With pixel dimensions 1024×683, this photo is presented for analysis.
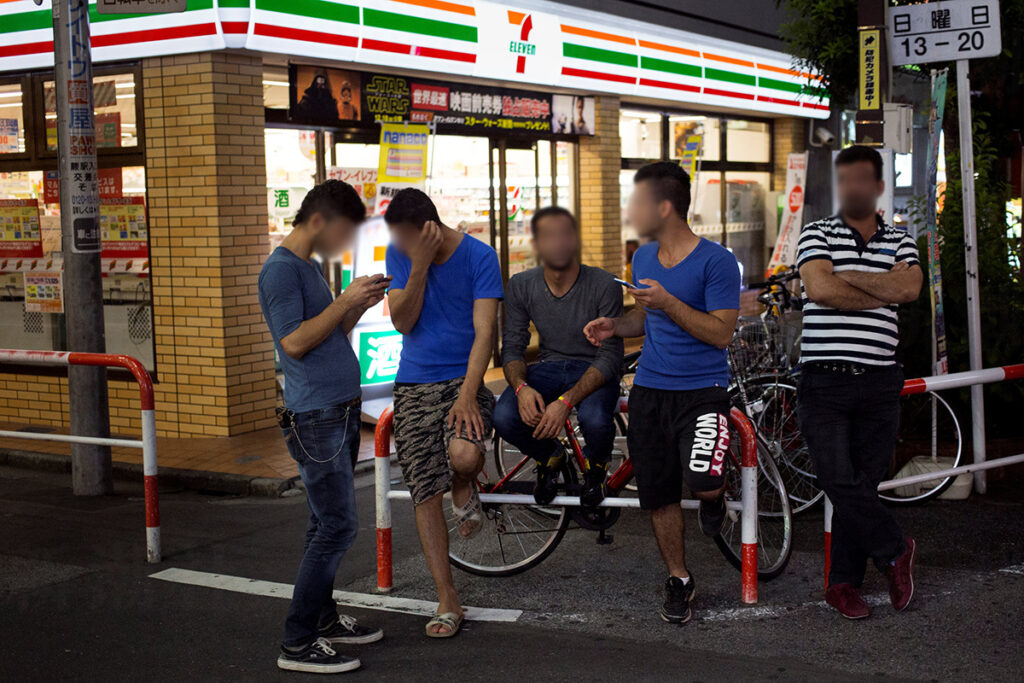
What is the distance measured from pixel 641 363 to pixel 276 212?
612cm

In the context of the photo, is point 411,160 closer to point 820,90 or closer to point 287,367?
point 820,90

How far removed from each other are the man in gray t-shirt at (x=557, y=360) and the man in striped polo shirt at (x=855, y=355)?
0.91 m

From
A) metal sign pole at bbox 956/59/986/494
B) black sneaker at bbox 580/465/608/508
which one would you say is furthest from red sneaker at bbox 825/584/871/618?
metal sign pole at bbox 956/59/986/494

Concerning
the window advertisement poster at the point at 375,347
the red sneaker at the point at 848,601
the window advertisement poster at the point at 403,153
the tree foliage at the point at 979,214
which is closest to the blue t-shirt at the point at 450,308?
the red sneaker at the point at 848,601

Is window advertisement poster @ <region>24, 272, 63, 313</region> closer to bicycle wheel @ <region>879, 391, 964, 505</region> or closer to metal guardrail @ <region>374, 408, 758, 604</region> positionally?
metal guardrail @ <region>374, 408, 758, 604</region>

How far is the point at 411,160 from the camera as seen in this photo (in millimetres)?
11219

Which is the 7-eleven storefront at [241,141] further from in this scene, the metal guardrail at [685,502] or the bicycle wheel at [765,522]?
the metal guardrail at [685,502]

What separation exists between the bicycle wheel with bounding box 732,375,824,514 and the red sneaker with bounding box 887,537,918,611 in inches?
65.1

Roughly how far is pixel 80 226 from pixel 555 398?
3874mm

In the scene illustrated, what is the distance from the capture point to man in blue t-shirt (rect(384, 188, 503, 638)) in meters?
4.82

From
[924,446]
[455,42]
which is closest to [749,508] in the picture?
[924,446]

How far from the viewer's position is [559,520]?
5691mm

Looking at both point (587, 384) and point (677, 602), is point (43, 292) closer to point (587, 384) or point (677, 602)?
point (587, 384)

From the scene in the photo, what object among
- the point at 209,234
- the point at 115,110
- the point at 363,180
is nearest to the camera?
the point at 209,234
